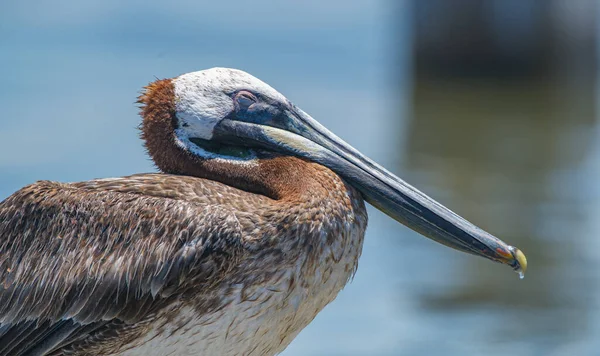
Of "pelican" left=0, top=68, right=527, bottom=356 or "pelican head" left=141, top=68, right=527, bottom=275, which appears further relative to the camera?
"pelican head" left=141, top=68, right=527, bottom=275

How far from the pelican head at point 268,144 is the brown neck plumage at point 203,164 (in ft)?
0.08

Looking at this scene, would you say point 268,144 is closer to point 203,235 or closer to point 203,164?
point 203,164

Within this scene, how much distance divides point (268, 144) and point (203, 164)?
0.30 metres

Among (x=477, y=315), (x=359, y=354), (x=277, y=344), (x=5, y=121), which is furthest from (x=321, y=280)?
(x=5, y=121)

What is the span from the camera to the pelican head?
532cm

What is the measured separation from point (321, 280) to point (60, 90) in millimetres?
14830

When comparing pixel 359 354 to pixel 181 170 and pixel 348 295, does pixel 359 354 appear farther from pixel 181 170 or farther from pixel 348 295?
pixel 181 170

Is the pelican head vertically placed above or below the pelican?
above

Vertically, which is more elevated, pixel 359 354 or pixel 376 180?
pixel 376 180

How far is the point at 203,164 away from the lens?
17.5ft

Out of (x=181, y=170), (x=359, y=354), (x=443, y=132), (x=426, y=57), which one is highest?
(x=426, y=57)

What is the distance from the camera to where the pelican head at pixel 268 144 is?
5320 mm

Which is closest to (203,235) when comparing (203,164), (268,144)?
(203,164)

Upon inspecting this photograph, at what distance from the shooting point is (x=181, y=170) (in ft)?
17.7
